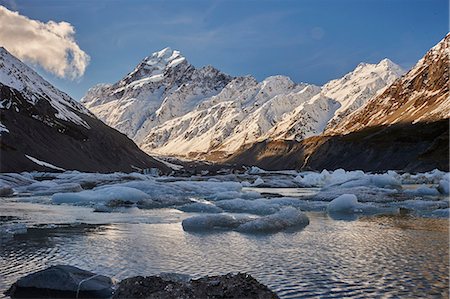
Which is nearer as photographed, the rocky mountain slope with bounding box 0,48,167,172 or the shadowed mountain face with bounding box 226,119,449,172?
the shadowed mountain face with bounding box 226,119,449,172

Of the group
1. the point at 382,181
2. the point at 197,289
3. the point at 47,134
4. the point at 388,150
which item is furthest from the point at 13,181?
the point at 388,150

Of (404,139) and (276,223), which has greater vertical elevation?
(404,139)

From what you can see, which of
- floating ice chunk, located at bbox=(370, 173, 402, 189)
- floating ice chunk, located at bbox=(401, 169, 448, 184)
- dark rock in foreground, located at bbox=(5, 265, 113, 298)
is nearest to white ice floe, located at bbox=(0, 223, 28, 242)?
dark rock in foreground, located at bbox=(5, 265, 113, 298)

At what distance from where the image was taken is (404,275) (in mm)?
11555

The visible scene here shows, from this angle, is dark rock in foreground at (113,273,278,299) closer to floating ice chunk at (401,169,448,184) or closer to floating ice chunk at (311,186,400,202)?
floating ice chunk at (311,186,400,202)

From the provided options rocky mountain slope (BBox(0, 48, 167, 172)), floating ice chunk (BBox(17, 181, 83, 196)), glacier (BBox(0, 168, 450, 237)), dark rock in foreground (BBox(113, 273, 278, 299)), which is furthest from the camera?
rocky mountain slope (BBox(0, 48, 167, 172))

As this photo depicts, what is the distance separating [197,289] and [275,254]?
21.1 feet

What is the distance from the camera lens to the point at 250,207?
26.6 meters

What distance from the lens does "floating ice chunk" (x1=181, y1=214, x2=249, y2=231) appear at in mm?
19391

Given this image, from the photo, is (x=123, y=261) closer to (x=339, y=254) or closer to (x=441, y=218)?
(x=339, y=254)

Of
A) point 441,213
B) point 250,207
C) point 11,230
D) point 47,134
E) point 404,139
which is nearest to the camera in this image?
point 11,230

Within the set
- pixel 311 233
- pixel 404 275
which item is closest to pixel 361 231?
pixel 311 233

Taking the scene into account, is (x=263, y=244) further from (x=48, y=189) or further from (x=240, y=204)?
(x=48, y=189)

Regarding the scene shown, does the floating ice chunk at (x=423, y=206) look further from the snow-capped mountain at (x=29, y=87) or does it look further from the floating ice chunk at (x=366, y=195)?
the snow-capped mountain at (x=29, y=87)
